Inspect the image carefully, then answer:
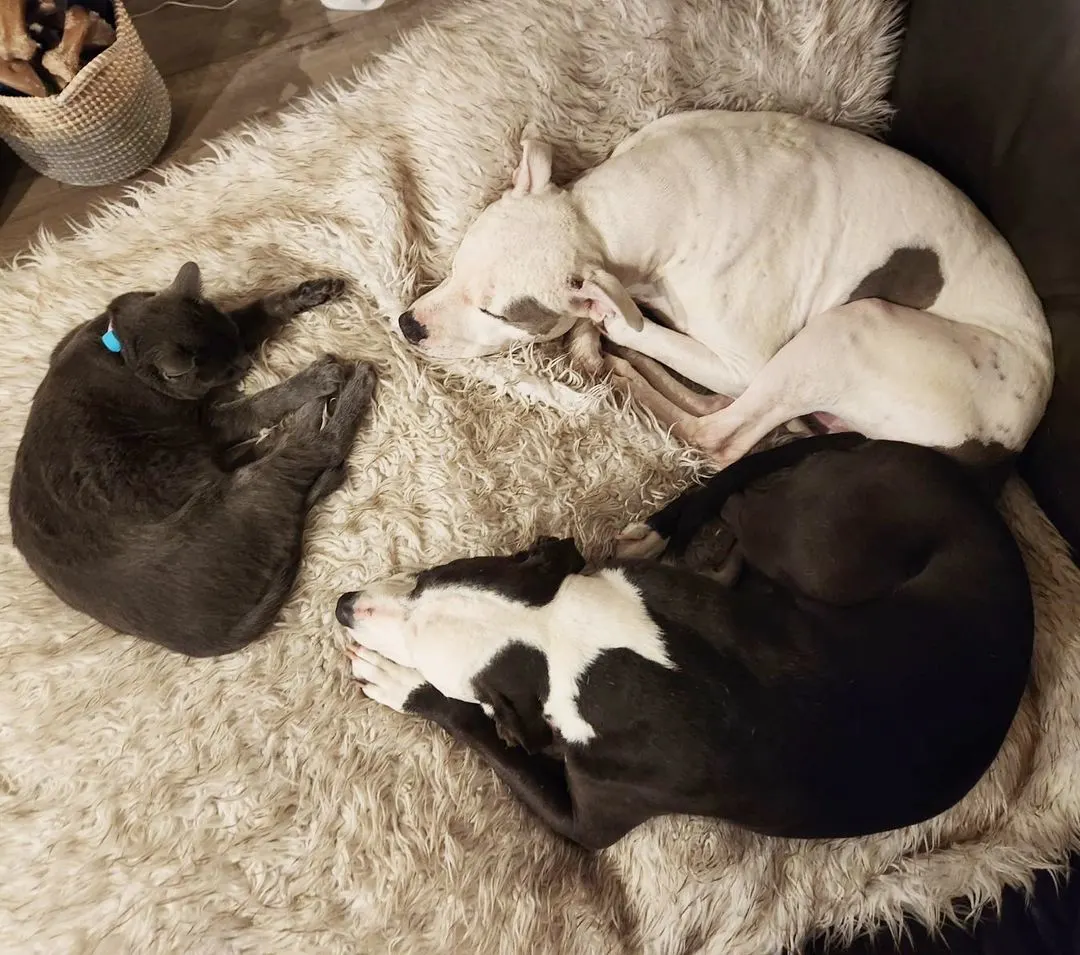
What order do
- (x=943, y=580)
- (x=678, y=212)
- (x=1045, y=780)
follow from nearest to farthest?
(x=943, y=580) < (x=1045, y=780) < (x=678, y=212)

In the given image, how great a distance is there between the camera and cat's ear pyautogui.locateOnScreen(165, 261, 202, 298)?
1909 millimetres

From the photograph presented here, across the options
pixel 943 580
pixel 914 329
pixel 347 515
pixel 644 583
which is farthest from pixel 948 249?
pixel 347 515

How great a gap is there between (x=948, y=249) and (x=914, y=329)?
0.21m

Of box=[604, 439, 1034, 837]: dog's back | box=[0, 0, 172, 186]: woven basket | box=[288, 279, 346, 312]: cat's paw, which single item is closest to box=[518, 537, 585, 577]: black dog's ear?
box=[604, 439, 1034, 837]: dog's back

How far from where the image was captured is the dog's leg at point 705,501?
189 cm

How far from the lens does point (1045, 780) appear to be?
5.93 ft

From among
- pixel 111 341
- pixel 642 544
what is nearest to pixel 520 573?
pixel 642 544

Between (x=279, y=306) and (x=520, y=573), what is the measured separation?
92cm

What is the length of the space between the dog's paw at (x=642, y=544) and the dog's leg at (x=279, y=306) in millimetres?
948

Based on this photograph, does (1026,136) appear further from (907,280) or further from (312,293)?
(312,293)

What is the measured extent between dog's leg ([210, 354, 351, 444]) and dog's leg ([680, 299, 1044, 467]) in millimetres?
982

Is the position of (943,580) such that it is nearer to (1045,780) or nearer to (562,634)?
(1045,780)

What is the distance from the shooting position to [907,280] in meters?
1.93

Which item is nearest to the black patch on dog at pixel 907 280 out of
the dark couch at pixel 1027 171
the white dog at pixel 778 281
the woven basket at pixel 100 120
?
the white dog at pixel 778 281
